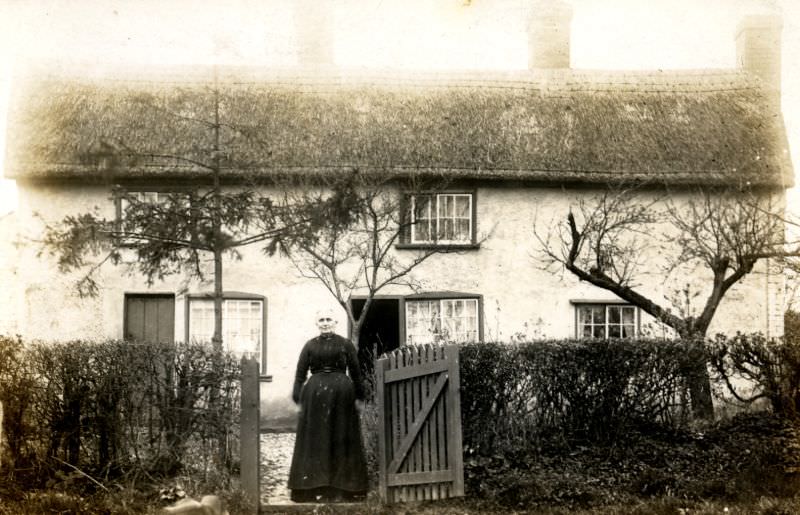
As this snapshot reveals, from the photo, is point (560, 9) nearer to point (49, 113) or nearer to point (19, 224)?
point (49, 113)

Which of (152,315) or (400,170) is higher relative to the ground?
(400,170)

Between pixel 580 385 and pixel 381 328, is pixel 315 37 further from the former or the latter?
pixel 580 385

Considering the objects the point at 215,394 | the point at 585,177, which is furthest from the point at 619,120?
the point at 215,394

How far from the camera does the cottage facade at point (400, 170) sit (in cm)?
1241

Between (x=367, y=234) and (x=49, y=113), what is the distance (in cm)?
612

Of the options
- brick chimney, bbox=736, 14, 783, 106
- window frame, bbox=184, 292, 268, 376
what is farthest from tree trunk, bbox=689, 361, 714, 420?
brick chimney, bbox=736, 14, 783, 106

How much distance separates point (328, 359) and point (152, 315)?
6.40 metres

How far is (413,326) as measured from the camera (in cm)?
1310

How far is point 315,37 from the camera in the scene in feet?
49.2

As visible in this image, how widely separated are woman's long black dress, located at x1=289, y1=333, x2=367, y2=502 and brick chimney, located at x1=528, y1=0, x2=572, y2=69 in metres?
10.4

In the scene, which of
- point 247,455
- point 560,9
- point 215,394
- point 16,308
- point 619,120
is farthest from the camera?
point 560,9

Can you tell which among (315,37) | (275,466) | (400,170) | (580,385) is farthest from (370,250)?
(315,37)

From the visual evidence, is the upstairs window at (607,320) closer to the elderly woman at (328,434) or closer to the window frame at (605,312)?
the window frame at (605,312)

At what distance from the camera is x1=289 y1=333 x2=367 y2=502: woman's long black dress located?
711 cm
